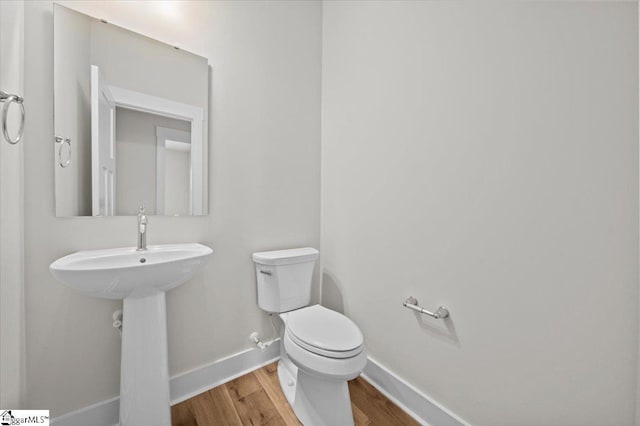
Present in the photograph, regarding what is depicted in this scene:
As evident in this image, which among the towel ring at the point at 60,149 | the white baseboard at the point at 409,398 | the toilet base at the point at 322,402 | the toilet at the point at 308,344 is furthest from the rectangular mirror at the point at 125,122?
the white baseboard at the point at 409,398

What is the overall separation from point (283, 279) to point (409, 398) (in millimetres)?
887

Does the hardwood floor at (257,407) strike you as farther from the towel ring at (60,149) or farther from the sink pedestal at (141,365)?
the towel ring at (60,149)

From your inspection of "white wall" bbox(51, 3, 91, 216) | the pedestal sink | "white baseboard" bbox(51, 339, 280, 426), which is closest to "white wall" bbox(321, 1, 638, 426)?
"white baseboard" bbox(51, 339, 280, 426)

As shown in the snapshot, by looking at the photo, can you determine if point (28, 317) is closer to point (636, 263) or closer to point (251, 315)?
point (251, 315)

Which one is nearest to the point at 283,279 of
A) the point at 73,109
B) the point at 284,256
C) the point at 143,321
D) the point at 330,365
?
the point at 284,256

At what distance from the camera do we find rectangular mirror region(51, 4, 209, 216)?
3.59ft

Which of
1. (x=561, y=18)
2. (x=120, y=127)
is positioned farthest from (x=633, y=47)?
(x=120, y=127)

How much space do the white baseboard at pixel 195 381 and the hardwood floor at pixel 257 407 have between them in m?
0.04

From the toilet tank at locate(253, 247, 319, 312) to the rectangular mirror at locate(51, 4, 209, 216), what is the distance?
0.46m

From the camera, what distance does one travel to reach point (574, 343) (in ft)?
2.82

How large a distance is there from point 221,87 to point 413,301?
1538 mm

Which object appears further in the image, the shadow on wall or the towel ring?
the shadow on wall

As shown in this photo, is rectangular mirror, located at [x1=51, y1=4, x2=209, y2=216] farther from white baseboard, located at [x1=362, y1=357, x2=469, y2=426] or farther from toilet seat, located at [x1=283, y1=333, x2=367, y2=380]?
white baseboard, located at [x1=362, y1=357, x2=469, y2=426]

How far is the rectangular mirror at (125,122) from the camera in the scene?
109 cm
